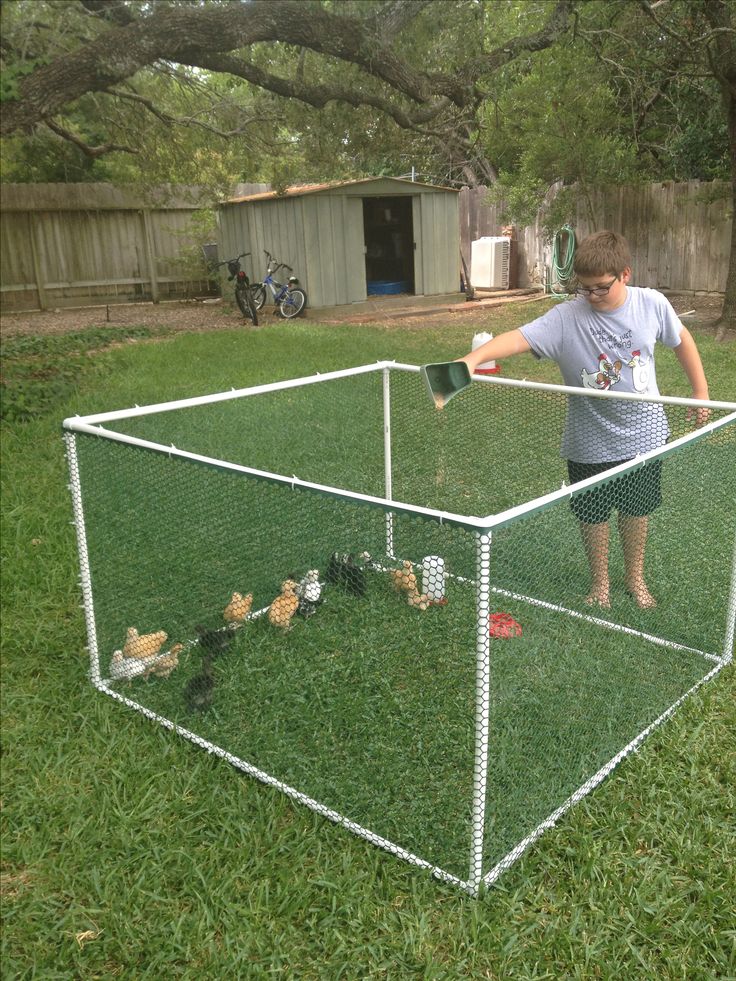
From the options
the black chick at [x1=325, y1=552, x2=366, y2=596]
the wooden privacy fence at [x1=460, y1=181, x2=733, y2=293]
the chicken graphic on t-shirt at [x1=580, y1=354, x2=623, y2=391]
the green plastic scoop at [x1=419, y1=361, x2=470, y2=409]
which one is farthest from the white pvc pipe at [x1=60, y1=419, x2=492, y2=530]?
the wooden privacy fence at [x1=460, y1=181, x2=733, y2=293]

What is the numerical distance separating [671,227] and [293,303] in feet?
18.0

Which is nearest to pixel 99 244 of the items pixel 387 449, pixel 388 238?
pixel 388 238

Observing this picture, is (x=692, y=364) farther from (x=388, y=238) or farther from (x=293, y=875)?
(x=388, y=238)

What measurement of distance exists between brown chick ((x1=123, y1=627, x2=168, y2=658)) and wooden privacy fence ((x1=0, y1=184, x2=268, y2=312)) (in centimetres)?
1116

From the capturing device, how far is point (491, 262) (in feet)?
47.6

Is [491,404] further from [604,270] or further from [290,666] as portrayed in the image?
[290,666]

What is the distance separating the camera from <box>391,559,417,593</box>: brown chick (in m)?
2.87

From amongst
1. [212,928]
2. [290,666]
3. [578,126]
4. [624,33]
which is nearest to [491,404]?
[290,666]

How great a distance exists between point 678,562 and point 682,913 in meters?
1.39

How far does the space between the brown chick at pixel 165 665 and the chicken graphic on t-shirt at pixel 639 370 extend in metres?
1.82

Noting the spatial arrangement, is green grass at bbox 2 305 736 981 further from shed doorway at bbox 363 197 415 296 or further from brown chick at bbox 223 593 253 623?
shed doorway at bbox 363 197 415 296

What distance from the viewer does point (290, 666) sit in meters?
2.78

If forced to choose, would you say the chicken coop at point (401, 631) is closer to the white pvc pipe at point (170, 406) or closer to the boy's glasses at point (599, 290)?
the white pvc pipe at point (170, 406)

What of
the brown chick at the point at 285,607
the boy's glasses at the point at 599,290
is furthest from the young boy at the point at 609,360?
the brown chick at the point at 285,607
